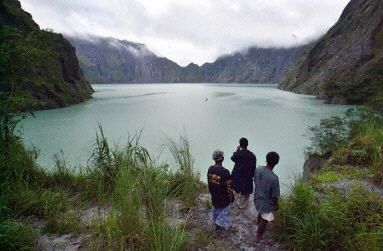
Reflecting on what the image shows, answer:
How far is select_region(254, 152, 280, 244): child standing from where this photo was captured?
5836 mm

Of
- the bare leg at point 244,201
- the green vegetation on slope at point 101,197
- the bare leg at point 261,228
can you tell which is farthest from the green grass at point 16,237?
the bare leg at point 244,201

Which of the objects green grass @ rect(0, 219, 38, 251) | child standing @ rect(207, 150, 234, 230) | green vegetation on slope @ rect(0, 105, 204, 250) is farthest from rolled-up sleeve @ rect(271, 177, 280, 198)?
green grass @ rect(0, 219, 38, 251)

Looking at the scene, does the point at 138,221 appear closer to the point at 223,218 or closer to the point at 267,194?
the point at 223,218

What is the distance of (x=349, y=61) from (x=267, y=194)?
88.8 metres

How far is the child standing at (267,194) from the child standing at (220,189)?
0.56 meters

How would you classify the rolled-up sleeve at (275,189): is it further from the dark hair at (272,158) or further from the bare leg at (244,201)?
the bare leg at (244,201)

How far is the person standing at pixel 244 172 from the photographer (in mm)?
7484

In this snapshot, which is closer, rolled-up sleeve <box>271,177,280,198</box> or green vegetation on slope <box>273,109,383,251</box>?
green vegetation on slope <box>273,109,383,251</box>

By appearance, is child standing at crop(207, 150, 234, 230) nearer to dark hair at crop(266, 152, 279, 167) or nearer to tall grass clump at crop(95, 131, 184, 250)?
dark hair at crop(266, 152, 279, 167)

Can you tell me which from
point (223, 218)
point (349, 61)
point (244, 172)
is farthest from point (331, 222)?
point (349, 61)

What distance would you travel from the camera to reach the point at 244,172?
24.8ft

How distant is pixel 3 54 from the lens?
6176 millimetres

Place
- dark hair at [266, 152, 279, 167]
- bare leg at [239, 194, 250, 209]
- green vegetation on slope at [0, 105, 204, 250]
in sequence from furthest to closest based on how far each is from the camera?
bare leg at [239, 194, 250, 209] → dark hair at [266, 152, 279, 167] → green vegetation on slope at [0, 105, 204, 250]

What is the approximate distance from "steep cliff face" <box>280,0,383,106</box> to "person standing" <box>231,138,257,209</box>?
51005mm
